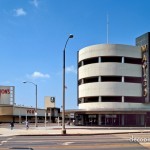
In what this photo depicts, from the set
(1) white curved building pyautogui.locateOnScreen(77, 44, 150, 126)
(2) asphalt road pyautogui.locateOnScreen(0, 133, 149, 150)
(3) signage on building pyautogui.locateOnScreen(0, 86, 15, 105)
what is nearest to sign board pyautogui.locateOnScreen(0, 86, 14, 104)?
(3) signage on building pyautogui.locateOnScreen(0, 86, 15, 105)

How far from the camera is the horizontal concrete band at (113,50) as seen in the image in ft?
273

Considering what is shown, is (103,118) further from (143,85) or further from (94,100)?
(143,85)

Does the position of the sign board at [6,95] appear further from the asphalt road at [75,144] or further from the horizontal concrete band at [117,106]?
the asphalt road at [75,144]

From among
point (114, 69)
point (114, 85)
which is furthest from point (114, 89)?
point (114, 69)

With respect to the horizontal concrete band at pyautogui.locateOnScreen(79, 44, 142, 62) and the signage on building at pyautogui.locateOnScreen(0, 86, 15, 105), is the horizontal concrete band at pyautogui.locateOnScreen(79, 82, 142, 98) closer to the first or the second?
the horizontal concrete band at pyautogui.locateOnScreen(79, 44, 142, 62)

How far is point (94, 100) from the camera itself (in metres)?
85.7

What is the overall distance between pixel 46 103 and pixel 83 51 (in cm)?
5499

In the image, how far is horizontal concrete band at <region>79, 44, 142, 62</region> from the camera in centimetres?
8319

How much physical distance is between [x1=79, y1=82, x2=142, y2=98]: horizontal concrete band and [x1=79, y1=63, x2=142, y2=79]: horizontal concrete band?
2.06m

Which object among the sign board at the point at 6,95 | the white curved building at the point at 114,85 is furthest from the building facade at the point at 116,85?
the sign board at the point at 6,95

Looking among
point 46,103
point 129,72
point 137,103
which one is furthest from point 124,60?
point 46,103

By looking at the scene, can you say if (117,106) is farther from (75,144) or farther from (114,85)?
(75,144)

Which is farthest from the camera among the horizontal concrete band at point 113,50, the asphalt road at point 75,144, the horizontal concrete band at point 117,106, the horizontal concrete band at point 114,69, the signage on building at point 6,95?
the signage on building at point 6,95

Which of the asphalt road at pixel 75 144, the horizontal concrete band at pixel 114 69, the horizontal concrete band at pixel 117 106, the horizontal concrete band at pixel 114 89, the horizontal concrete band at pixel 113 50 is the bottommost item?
the asphalt road at pixel 75 144
